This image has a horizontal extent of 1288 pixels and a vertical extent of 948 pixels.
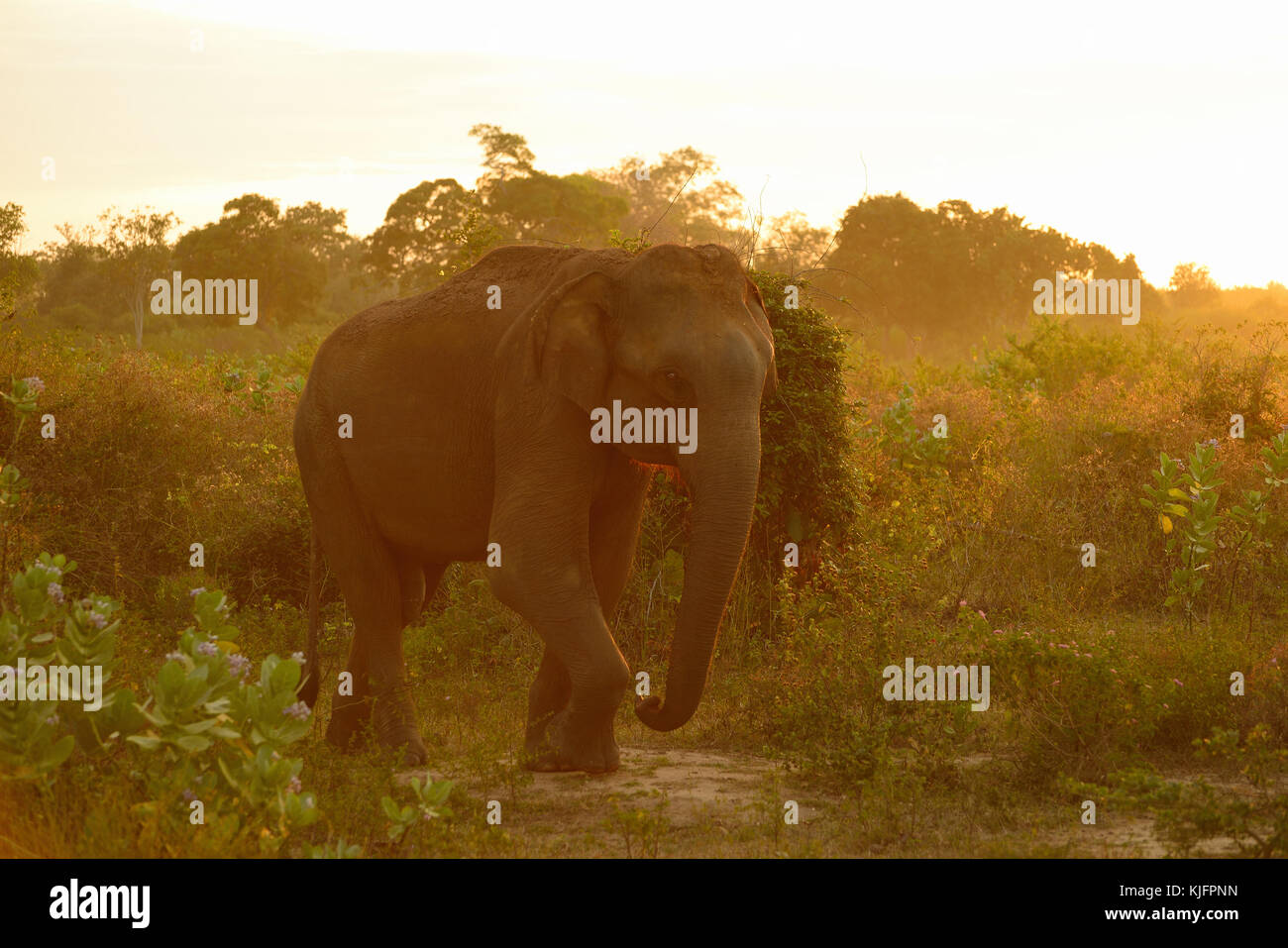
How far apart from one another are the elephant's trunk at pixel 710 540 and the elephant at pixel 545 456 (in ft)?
0.03

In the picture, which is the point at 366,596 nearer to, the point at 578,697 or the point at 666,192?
the point at 578,697

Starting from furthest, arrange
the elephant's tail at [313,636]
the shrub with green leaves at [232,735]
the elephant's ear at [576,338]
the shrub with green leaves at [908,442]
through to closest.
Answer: the shrub with green leaves at [908,442] → the elephant's tail at [313,636] → the elephant's ear at [576,338] → the shrub with green leaves at [232,735]

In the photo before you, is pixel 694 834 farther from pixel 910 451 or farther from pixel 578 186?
pixel 578 186

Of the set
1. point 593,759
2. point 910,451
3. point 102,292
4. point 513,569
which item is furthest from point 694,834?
point 102,292

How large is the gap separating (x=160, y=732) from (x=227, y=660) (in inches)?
19.8

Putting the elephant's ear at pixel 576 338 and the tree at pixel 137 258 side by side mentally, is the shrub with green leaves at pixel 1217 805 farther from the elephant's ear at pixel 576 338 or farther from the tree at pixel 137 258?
the tree at pixel 137 258

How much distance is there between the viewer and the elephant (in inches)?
283

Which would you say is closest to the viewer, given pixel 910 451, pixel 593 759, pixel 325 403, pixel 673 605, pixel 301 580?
pixel 593 759

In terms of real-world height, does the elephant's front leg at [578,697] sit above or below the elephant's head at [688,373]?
below

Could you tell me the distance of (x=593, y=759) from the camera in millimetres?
8141

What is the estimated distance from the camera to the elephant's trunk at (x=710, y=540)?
23.1ft

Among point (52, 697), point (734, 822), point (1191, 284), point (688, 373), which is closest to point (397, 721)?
point (734, 822)

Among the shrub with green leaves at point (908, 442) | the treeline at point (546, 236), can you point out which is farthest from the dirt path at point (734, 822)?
the treeline at point (546, 236)

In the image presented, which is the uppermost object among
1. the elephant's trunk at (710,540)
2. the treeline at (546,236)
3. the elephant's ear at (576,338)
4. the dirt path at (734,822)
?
the treeline at (546,236)
